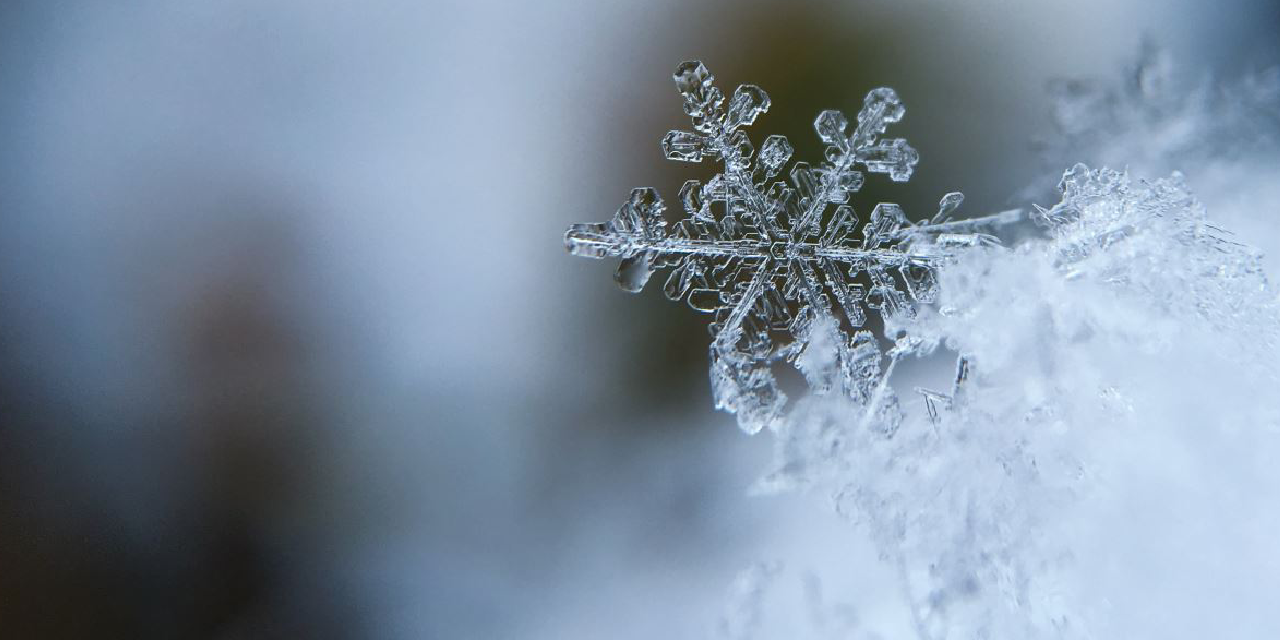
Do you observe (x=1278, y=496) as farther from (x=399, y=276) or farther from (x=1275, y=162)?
(x=399, y=276)

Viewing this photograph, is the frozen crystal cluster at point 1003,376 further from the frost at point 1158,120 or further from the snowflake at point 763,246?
the frost at point 1158,120

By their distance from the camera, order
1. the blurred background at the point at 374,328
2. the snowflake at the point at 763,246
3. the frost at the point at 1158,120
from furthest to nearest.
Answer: the frost at the point at 1158,120, the blurred background at the point at 374,328, the snowflake at the point at 763,246

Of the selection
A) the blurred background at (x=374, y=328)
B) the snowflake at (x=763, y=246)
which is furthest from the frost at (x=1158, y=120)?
the snowflake at (x=763, y=246)

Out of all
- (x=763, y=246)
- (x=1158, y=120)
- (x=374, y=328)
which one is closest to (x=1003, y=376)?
(x=763, y=246)

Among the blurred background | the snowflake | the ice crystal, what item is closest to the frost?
the blurred background

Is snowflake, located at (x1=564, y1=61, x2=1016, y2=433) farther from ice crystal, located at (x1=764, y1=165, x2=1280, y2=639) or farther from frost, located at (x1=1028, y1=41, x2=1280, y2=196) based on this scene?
frost, located at (x1=1028, y1=41, x2=1280, y2=196)
